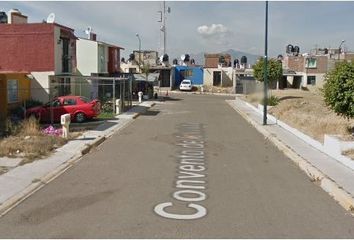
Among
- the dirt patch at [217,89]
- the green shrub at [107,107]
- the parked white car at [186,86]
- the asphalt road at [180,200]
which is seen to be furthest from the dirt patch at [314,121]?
the parked white car at [186,86]

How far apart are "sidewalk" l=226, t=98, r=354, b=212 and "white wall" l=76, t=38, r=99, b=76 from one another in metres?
23.2

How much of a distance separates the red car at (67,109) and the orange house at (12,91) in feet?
4.82

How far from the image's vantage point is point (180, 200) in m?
8.39

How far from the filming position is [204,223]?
700 cm

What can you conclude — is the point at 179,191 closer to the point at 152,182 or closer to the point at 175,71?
the point at 152,182

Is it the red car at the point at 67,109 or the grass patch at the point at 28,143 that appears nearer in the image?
the grass patch at the point at 28,143

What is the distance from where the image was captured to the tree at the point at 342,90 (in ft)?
43.7

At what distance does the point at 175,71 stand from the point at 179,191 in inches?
2440

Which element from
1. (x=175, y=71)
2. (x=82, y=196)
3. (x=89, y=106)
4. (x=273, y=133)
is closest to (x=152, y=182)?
(x=82, y=196)

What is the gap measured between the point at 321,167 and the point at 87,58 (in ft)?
98.6

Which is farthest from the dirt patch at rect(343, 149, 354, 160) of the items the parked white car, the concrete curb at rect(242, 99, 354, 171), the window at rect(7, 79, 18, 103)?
the parked white car

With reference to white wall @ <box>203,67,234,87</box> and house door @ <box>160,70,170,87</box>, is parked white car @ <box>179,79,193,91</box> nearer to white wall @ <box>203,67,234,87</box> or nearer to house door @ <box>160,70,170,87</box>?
house door @ <box>160,70,170,87</box>

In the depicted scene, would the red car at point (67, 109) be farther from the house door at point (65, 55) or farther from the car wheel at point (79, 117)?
the house door at point (65, 55)

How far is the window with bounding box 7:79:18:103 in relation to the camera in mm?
23922
